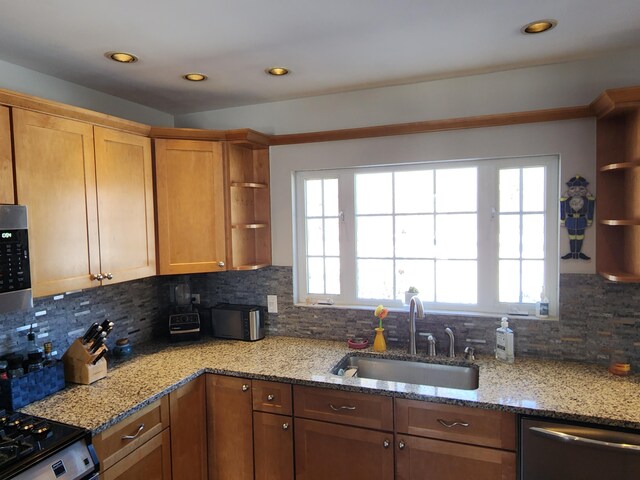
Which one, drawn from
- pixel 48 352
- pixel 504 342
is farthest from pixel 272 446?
pixel 504 342

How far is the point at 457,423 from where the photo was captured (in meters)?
1.75

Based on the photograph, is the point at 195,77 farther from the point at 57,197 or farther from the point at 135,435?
the point at 135,435

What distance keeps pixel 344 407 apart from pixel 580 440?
0.95 meters

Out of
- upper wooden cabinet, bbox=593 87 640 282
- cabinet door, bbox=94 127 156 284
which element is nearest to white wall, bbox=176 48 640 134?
upper wooden cabinet, bbox=593 87 640 282

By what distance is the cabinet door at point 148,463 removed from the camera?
Result: 66.5 inches

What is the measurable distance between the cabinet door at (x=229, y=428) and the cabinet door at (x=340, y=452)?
0.29 meters

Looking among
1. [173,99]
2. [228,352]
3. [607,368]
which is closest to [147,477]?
[228,352]

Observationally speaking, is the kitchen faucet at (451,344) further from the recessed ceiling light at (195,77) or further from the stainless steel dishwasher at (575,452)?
the recessed ceiling light at (195,77)

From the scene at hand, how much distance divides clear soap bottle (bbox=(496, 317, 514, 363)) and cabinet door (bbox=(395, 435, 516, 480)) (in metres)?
0.56

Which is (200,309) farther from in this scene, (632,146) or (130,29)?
(632,146)

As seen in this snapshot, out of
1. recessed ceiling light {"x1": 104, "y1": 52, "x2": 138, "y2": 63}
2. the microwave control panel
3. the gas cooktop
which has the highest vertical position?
recessed ceiling light {"x1": 104, "y1": 52, "x2": 138, "y2": 63}

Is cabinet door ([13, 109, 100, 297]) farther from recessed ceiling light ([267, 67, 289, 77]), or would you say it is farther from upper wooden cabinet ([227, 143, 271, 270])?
recessed ceiling light ([267, 67, 289, 77])

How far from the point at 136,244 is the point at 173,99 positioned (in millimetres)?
949

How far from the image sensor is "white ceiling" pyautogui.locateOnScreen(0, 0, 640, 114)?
1459 millimetres
